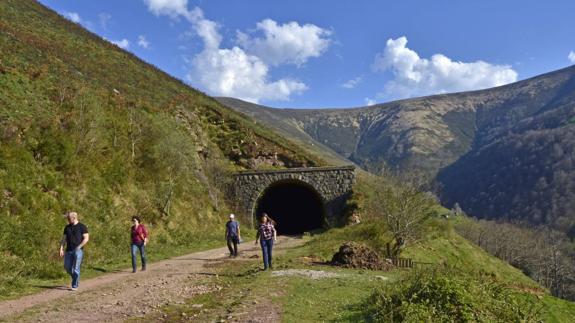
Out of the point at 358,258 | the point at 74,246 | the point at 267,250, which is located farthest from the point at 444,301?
the point at 74,246

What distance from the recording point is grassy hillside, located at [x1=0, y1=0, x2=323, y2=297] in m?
16.6

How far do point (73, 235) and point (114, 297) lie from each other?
2.50 metres

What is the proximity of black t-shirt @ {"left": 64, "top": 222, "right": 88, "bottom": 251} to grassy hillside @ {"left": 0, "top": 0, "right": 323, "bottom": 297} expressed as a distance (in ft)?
5.88

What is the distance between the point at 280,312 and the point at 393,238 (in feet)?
62.0

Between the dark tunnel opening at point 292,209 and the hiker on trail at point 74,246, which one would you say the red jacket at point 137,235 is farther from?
the dark tunnel opening at point 292,209

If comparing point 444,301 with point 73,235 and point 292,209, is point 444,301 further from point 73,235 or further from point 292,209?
point 292,209

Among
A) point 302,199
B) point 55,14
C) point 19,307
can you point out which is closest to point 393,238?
point 19,307

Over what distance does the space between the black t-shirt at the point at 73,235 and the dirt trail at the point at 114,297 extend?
1.25 m

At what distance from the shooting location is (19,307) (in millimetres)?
10141

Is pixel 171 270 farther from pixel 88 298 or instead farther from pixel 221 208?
pixel 221 208

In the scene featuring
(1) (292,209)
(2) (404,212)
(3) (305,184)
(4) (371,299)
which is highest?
(3) (305,184)

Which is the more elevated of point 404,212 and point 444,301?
point 404,212

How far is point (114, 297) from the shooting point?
37.5 feet

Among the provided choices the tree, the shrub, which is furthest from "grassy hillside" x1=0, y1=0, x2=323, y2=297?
the tree
